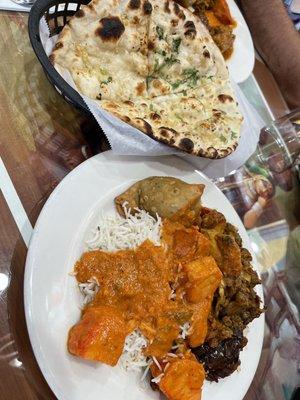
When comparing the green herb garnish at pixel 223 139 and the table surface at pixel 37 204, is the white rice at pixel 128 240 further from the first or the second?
the green herb garnish at pixel 223 139

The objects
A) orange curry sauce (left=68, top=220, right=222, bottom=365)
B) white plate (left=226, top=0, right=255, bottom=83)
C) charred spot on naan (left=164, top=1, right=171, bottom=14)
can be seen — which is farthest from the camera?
white plate (left=226, top=0, right=255, bottom=83)

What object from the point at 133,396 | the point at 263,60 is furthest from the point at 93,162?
the point at 263,60

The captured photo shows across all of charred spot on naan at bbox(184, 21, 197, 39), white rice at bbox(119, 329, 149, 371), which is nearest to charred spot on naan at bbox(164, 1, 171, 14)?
charred spot on naan at bbox(184, 21, 197, 39)

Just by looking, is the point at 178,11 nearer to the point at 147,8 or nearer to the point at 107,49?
the point at 147,8

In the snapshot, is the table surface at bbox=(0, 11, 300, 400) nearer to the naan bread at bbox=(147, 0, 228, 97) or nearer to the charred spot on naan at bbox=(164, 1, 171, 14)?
the naan bread at bbox=(147, 0, 228, 97)

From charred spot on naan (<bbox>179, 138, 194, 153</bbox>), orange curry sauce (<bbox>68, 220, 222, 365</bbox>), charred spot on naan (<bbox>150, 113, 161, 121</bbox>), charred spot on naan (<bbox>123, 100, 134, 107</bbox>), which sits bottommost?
orange curry sauce (<bbox>68, 220, 222, 365</bbox>)

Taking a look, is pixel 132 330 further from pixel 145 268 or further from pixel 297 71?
pixel 297 71

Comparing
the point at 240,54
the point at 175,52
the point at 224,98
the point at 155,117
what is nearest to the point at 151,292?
the point at 155,117
